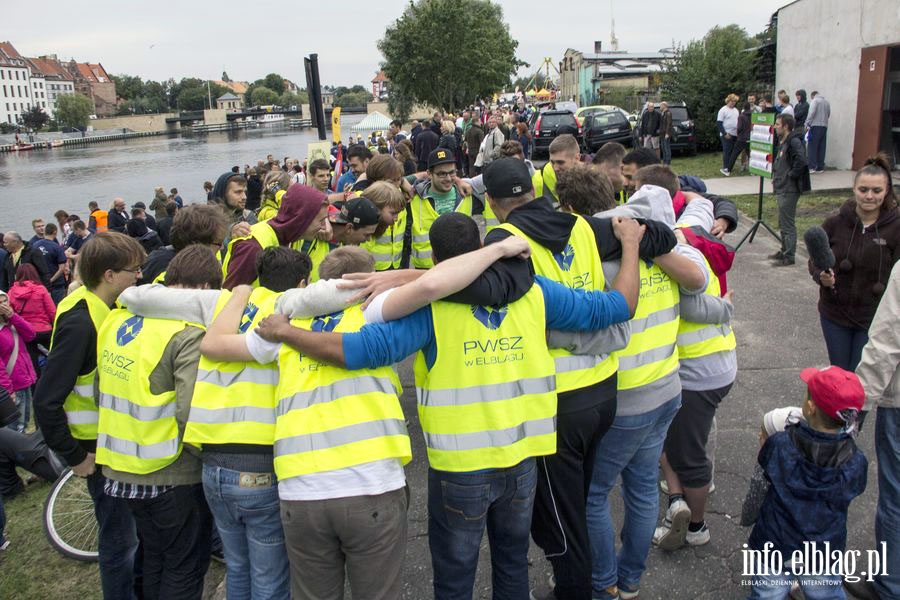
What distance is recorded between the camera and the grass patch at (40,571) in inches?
153

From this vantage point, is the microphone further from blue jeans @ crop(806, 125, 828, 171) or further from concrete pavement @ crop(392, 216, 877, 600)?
blue jeans @ crop(806, 125, 828, 171)

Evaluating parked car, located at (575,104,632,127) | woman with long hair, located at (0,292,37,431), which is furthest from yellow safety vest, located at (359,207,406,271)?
parked car, located at (575,104,632,127)

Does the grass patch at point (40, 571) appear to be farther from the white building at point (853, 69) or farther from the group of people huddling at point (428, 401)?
the white building at point (853, 69)

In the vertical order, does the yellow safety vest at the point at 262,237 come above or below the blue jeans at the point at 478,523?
above

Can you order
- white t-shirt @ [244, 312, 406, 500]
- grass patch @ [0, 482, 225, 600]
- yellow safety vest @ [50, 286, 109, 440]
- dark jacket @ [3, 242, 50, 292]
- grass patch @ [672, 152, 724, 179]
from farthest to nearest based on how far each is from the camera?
1. grass patch @ [672, 152, 724, 179]
2. dark jacket @ [3, 242, 50, 292]
3. grass patch @ [0, 482, 225, 600]
4. yellow safety vest @ [50, 286, 109, 440]
5. white t-shirt @ [244, 312, 406, 500]

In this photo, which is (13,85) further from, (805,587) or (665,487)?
(805,587)

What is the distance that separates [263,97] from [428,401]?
193 m

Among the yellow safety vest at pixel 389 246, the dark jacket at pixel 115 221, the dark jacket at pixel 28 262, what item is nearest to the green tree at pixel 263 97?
the dark jacket at pixel 115 221

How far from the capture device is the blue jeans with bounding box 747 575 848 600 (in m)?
2.77

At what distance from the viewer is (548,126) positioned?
22.0 m

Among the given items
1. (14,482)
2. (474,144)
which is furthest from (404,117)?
(14,482)

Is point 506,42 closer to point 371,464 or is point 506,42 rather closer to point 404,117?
point 404,117

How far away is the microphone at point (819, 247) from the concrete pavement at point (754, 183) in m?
10.7

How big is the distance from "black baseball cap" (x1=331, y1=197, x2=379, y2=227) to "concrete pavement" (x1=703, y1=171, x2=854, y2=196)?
37.4 feet
